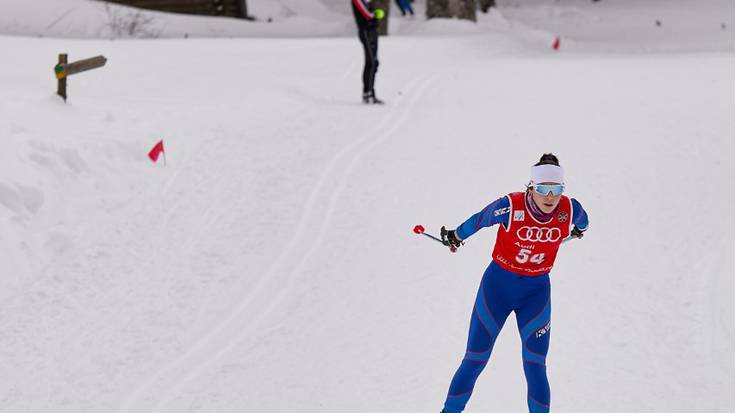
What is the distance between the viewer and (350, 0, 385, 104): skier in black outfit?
14305 millimetres

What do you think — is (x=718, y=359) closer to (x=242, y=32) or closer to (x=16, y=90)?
(x=16, y=90)

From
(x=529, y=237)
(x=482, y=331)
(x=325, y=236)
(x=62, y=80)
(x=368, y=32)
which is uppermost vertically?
(x=529, y=237)

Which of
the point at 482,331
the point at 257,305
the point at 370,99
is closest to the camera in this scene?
the point at 482,331

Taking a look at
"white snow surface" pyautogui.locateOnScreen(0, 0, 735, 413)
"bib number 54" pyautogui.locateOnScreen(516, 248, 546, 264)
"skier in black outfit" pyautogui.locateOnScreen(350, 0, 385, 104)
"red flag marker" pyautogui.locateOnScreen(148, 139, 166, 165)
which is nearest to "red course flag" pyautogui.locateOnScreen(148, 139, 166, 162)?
"red flag marker" pyautogui.locateOnScreen(148, 139, 166, 165)

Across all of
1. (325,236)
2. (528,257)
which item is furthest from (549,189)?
(325,236)

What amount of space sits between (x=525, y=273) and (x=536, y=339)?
1.47 ft

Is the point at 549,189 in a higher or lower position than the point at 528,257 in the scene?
higher

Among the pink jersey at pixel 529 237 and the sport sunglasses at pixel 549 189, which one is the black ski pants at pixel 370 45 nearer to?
the pink jersey at pixel 529 237

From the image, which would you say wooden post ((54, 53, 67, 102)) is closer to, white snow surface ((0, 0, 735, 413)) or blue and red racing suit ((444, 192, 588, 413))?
white snow surface ((0, 0, 735, 413))

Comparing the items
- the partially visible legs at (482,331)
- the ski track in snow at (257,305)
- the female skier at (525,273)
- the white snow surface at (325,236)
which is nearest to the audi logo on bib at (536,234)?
the female skier at (525,273)

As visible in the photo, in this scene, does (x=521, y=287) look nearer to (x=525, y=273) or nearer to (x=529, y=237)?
(x=525, y=273)

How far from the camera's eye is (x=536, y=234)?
588cm

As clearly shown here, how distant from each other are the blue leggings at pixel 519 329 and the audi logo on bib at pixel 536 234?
311 millimetres

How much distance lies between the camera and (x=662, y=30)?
29.2 metres
